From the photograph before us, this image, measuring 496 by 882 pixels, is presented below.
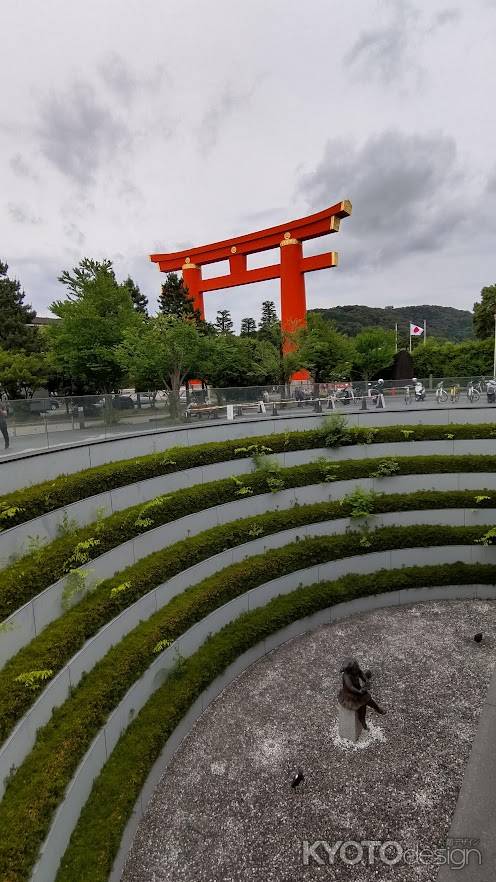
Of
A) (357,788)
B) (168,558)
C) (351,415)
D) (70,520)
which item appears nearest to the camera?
(357,788)

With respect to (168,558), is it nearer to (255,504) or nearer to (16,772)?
(255,504)

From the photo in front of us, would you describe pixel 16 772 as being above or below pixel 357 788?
above

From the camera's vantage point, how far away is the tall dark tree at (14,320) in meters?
38.8

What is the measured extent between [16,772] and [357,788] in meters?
6.14

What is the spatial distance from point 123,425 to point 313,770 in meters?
11.1

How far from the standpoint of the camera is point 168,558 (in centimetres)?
1228

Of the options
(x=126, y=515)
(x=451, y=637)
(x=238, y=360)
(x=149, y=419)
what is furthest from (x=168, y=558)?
(x=238, y=360)

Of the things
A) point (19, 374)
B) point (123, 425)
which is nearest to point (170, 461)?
point (123, 425)

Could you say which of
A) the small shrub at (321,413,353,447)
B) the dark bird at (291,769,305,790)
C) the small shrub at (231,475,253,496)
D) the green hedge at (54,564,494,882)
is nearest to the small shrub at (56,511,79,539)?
the green hedge at (54,564,494,882)

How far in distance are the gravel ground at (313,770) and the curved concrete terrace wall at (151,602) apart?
2.80m

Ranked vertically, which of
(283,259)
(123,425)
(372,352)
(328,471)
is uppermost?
(283,259)

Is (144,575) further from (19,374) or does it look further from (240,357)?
(240,357)

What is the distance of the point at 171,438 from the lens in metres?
16.9

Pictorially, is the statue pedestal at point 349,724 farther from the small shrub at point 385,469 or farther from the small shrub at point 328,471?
the small shrub at point 385,469
